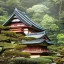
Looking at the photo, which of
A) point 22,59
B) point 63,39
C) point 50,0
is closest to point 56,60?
point 22,59

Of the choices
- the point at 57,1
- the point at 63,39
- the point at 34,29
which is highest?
the point at 57,1

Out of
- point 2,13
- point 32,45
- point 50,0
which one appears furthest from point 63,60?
point 50,0

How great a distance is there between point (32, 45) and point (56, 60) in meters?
3.27

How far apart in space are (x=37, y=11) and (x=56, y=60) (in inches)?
1220

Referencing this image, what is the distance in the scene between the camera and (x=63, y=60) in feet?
40.9

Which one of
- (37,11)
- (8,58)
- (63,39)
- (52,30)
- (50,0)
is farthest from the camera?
(50,0)

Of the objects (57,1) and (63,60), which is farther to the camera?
(57,1)

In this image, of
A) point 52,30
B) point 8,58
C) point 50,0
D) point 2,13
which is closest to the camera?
point 8,58

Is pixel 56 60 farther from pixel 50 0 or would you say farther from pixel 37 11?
pixel 50 0

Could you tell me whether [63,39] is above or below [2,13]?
below

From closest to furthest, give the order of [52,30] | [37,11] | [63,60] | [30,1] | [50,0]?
[63,60]
[52,30]
[37,11]
[50,0]
[30,1]

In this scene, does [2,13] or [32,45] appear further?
[2,13]

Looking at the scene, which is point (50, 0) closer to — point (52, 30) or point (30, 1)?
point (30, 1)

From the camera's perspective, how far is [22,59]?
29.6ft
